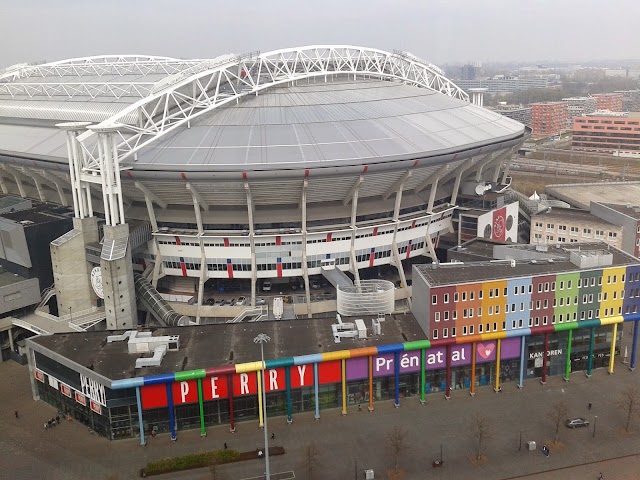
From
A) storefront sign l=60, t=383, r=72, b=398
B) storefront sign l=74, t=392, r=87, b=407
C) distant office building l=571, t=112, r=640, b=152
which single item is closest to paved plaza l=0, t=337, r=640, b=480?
storefront sign l=74, t=392, r=87, b=407

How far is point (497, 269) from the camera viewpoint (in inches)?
1906

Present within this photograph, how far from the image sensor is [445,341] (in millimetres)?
44812

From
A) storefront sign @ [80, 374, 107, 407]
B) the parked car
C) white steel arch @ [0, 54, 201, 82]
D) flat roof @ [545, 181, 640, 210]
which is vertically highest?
white steel arch @ [0, 54, 201, 82]

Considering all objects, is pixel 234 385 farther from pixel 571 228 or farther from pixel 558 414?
pixel 571 228

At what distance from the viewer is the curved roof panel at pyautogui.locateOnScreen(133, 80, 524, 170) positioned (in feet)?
180

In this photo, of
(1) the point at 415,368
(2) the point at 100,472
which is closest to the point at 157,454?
(2) the point at 100,472

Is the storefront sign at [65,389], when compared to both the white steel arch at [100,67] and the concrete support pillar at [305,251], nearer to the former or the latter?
the concrete support pillar at [305,251]

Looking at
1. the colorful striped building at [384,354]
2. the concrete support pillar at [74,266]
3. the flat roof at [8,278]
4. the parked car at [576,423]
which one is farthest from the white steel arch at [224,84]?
the parked car at [576,423]

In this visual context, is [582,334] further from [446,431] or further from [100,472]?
[100,472]

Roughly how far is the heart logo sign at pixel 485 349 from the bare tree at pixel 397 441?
920 centimetres

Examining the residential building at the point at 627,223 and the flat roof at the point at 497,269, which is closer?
the flat roof at the point at 497,269

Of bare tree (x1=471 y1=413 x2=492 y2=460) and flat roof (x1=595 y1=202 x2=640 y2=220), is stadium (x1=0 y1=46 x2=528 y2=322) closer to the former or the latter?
flat roof (x1=595 y1=202 x2=640 y2=220)

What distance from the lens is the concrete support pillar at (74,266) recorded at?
5484 cm

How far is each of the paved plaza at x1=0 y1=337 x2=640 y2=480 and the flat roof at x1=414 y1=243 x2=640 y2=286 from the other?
8559 mm
